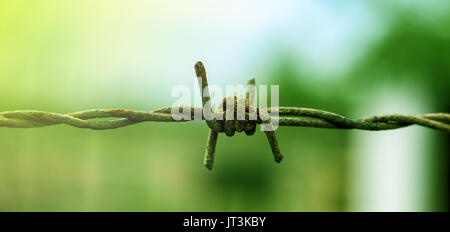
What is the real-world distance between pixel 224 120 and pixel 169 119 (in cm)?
14

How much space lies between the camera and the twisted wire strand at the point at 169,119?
88 cm

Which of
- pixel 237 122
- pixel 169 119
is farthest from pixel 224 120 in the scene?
pixel 169 119

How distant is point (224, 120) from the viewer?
3.08 ft

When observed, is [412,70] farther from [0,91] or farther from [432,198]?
[0,91]

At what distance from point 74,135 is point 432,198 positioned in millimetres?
A: 8668

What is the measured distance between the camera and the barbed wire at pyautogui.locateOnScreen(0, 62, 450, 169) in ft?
2.89

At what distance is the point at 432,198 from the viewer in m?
7.02

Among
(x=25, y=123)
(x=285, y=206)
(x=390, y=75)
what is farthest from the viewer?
(x=390, y=75)

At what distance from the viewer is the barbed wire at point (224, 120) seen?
88 cm

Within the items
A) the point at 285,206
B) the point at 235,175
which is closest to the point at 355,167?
the point at 285,206

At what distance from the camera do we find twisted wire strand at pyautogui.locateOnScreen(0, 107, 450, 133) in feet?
2.89

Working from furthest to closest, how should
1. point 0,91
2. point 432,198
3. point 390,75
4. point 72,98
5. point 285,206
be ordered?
point 390,75 < point 285,206 < point 72,98 < point 0,91 < point 432,198

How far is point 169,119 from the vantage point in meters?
0.94

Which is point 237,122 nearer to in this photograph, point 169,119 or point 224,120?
point 224,120
